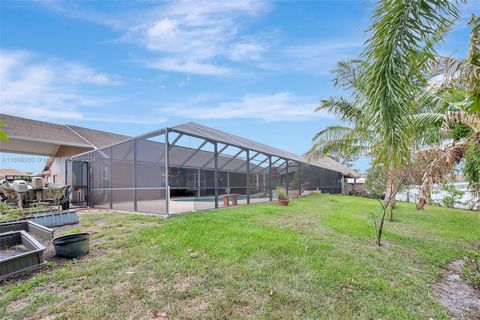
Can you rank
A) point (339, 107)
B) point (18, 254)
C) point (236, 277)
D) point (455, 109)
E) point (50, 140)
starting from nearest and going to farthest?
point (236, 277)
point (18, 254)
point (455, 109)
point (339, 107)
point (50, 140)

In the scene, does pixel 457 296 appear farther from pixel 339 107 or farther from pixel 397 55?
pixel 339 107

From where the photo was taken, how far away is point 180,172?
12.0 meters

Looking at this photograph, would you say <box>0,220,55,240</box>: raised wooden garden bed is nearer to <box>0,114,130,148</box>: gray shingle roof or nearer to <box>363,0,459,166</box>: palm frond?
<box>363,0,459,166</box>: palm frond

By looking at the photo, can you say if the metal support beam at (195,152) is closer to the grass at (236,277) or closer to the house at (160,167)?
the house at (160,167)

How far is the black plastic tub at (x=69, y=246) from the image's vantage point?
446 centimetres

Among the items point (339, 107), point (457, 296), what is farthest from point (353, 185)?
point (457, 296)

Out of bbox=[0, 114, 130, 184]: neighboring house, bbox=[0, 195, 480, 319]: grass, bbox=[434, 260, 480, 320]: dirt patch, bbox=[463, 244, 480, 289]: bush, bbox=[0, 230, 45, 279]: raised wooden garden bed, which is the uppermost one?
Result: bbox=[0, 114, 130, 184]: neighboring house

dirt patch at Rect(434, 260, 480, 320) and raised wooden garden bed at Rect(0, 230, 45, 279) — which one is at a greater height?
raised wooden garden bed at Rect(0, 230, 45, 279)

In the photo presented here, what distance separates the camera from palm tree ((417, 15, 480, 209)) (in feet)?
11.9

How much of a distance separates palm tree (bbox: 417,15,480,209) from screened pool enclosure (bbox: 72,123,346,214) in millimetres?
7021

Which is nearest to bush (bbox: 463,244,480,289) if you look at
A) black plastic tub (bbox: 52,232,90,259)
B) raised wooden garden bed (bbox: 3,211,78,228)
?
black plastic tub (bbox: 52,232,90,259)

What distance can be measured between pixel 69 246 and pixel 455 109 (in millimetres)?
8655

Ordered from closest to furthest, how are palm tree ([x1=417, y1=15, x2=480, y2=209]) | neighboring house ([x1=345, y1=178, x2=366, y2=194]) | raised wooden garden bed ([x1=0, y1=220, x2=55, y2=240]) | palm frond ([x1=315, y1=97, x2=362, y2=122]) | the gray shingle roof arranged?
palm tree ([x1=417, y1=15, x2=480, y2=209])
raised wooden garden bed ([x1=0, y1=220, x2=55, y2=240])
palm frond ([x1=315, y1=97, x2=362, y2=122])
the gray shingle roof
neighboring house ([x1=345, y1=178, x2=366, y2=194])

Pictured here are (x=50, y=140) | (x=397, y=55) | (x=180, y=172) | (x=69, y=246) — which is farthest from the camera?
(x=50, y=140)
